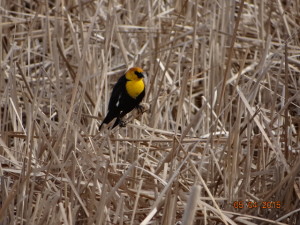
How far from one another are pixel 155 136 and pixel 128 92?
0.55 m

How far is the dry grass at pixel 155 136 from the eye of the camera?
1.95 meters

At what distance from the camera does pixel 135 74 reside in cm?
304

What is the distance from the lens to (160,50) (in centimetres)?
329

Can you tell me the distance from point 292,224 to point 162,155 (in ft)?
2.84

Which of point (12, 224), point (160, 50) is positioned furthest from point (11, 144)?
point (12, 224)

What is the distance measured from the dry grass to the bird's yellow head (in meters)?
0.10

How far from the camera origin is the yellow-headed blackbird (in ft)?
9.96

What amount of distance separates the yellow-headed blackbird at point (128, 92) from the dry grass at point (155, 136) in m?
0.09

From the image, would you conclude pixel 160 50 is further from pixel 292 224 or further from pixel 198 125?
pixel 292 224
